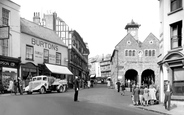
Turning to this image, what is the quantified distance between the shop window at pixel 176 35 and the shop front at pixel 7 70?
16337mm

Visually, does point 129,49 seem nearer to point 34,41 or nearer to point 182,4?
point 34,41

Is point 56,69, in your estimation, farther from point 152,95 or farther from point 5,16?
point 152,95

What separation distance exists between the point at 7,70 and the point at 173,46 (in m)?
16.8

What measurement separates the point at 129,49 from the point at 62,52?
1513 cm

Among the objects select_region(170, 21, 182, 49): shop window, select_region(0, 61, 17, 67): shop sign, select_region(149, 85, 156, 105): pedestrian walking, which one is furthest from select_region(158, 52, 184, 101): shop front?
select_region(0, 61, 17, 67): shop sign

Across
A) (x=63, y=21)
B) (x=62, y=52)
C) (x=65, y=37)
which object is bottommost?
(x=62, y=52)

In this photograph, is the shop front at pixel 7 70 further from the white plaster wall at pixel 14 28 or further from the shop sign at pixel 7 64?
the white plaster wall at pixel 14 28

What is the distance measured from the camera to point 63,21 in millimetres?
43062

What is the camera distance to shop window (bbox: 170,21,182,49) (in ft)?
52.8

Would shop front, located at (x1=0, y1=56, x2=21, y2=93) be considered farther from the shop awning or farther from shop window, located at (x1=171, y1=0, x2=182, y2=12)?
shop window, located at (x1=171, y1=0, x2=182, y2=12)

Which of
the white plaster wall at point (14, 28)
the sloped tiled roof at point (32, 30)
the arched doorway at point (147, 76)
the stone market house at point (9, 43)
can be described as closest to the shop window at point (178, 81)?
the stone market house at point (9, 43)

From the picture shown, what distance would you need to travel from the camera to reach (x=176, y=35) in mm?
16375

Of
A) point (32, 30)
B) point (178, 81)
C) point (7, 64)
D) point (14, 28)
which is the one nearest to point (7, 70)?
point (7, 64)

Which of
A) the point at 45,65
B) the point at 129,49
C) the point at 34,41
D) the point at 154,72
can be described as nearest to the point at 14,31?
the point at 34,41
